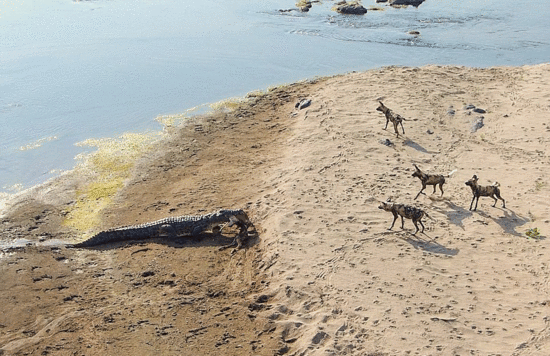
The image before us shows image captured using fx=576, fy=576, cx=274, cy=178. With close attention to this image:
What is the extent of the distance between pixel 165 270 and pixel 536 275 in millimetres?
7095

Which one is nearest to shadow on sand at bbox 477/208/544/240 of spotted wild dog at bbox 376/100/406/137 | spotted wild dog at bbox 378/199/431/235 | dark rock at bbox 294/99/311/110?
spotted wild dog at bbox 378/199/431/235

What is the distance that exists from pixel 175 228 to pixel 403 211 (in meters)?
5.05

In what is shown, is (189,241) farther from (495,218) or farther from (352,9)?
(352,9)

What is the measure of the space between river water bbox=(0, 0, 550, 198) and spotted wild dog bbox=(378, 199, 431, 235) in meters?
9.94

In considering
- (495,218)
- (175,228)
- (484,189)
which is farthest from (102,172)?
(495,218)

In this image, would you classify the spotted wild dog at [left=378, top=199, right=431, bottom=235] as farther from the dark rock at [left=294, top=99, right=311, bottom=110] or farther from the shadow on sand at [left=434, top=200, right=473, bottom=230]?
the dark rock at [left=294, top=99, right=311, bottom=110]

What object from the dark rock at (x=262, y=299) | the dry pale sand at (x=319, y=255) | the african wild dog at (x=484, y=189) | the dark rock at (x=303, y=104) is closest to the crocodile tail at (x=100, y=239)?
the dry pale sand at (x=319, y=255)

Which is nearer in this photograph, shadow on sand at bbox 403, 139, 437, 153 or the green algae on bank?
the green algae on bank

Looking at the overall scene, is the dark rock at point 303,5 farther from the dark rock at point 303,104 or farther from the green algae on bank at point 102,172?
the green algae on bank at point 102,172

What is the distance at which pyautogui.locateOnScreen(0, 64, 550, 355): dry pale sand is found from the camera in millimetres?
9422

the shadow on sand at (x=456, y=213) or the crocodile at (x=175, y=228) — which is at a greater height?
the shadow on sand at (x=456, y=213)

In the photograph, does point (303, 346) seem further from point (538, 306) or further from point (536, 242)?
point (536, 242)

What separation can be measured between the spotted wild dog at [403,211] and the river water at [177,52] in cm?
994

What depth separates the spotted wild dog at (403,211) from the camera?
1130 centimetres
